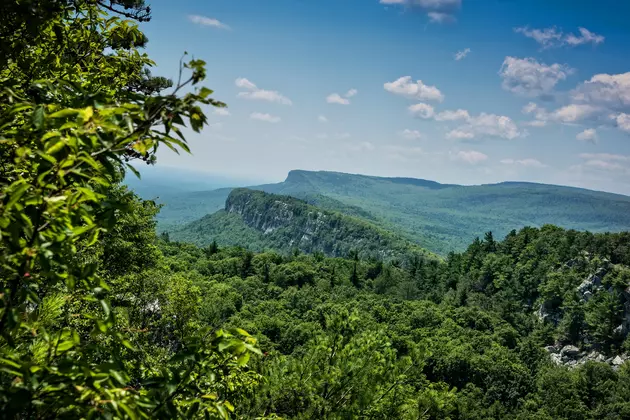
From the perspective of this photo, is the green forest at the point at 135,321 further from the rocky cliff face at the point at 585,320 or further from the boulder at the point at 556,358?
the boulder at the point at 556,358

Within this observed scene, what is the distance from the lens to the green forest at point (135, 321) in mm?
1975

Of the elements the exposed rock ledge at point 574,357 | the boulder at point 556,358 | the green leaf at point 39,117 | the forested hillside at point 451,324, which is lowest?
the boulder at point 556,358

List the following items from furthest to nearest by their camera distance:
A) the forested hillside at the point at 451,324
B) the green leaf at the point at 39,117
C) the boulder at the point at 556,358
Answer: the boulder at the point at 556,358, the forested hillside at the point at 451,324, the green leaf at the point at 39,117

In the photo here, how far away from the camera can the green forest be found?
1.97 m

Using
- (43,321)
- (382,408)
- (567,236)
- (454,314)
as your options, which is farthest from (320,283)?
(43,321)

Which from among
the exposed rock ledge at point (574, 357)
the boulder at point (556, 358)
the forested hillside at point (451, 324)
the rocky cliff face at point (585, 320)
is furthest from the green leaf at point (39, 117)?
the boulder at point (556, 358)

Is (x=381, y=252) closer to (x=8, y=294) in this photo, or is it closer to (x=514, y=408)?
(x=514, y=408)

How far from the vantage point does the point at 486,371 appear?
178 ft

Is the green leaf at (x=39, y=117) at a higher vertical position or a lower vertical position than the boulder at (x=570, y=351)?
higher

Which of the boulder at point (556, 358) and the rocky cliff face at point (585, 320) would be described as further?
the boulder at point (556, 358)

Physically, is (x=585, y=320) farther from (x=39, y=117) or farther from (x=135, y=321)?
(x=39, y=117)

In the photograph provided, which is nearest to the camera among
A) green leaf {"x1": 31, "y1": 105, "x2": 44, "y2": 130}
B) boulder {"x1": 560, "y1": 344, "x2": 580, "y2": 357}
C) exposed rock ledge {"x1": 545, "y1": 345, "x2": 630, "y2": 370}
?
green leaf {"x1": 31, "y1": 105, "x2": 44, "y2": 130}

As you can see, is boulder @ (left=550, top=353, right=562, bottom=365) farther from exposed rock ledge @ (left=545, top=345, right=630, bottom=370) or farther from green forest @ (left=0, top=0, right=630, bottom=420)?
green forest @ (left=0, top=0, right=630, bottom=420)

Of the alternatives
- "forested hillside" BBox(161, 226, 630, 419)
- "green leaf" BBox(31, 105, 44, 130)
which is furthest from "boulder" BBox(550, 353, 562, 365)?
"green leaf" BBox(31, 105, 44, 130)
